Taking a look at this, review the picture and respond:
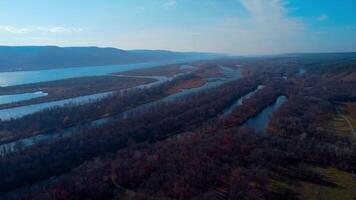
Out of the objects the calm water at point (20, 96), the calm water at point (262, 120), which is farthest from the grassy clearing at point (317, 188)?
the calm water at point (20, 96)

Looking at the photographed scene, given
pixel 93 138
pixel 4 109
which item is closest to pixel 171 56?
pixel 4 109

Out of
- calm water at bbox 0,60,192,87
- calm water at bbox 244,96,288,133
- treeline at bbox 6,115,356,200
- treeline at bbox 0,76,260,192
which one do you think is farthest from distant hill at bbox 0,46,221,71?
treeline at bbox 6,115,356,200

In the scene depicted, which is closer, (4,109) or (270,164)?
(270,164)

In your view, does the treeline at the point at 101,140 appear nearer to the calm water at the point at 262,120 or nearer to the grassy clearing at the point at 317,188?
the calm water at the point at 262,120

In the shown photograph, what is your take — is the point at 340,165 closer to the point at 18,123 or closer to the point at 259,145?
the point at 259,145

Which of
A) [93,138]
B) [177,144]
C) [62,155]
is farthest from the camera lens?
[93,138]

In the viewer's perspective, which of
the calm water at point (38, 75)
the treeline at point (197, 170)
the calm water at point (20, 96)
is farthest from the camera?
the calm water at point (38, 75)

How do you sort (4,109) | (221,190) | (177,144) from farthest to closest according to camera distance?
(4,109), (177,144), (221,190)

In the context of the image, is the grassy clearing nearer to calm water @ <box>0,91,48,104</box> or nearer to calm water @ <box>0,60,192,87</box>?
calm water @ <box>0,91,48,104</box>
